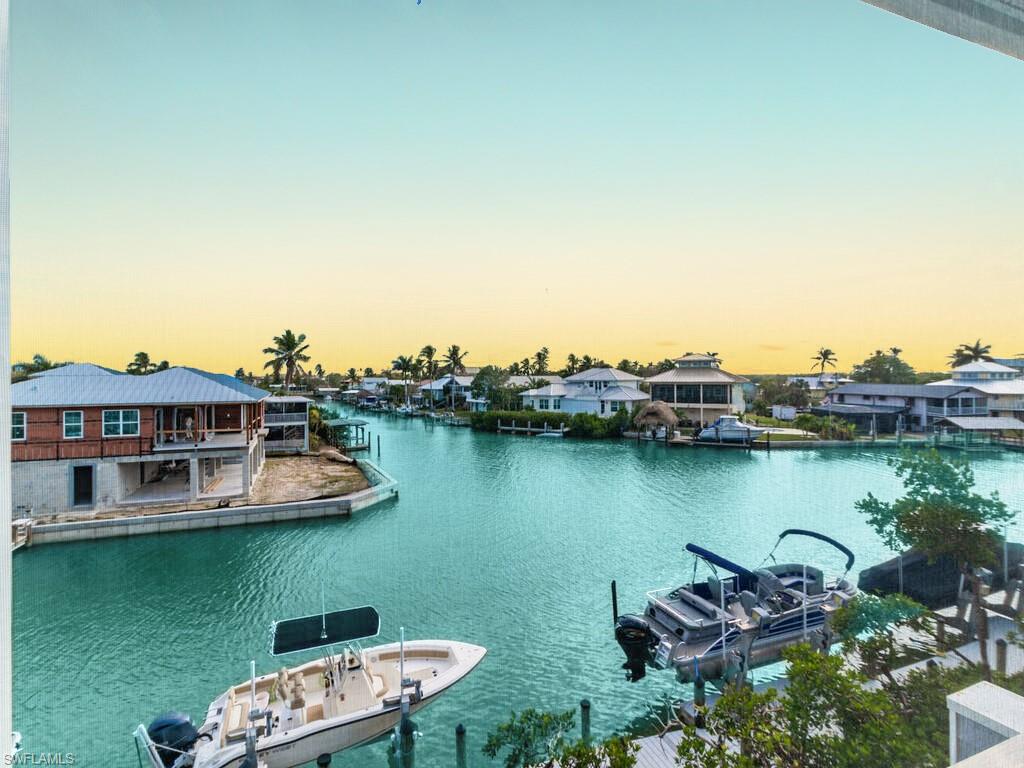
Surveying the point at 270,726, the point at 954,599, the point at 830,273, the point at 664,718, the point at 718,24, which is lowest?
the point at 664,718

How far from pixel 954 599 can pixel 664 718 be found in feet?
4.50

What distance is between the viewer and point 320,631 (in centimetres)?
195

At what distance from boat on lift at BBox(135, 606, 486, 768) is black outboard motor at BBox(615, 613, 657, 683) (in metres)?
0.87

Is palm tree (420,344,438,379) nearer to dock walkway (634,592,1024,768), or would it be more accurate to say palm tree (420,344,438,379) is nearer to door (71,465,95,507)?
→ door (71,465,95,507)

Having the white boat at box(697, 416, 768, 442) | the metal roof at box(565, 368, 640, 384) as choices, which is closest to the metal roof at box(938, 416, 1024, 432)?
the white boat at box(697, 416, 768, 442)

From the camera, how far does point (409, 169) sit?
66.5 inches

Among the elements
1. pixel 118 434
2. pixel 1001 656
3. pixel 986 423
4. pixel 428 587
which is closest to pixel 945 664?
pixel 1001 656

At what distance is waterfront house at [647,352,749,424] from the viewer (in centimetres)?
642

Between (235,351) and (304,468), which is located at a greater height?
(235,351)

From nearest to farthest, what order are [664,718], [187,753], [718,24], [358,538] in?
[718,24] < [187,753] < [664,718] < [358,538]

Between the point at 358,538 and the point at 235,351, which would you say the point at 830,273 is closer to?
the point at 235,351

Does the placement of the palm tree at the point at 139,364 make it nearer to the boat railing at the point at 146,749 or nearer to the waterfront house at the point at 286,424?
the boat railing at the point at 146,749

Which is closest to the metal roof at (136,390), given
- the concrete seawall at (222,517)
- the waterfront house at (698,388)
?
the concrete seawall at (222,517)

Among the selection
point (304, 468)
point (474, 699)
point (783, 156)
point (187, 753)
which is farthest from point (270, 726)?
point (304, 468)
